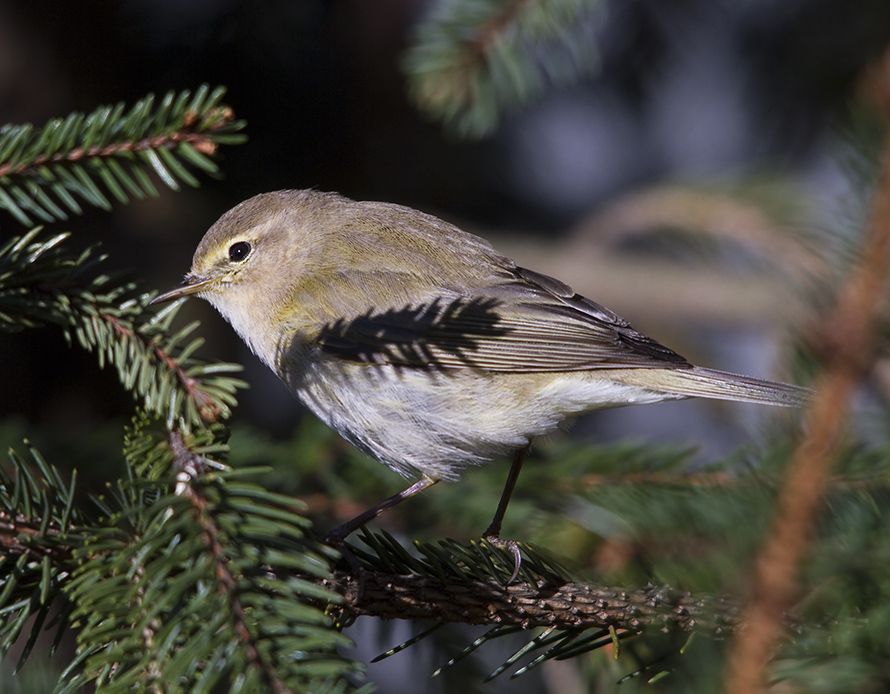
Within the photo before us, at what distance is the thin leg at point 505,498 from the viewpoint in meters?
2.73

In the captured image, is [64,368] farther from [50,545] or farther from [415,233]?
[50,545]

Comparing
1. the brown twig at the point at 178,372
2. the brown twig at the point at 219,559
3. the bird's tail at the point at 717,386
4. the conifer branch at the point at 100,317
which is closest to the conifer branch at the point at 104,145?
the conifer branch at the point at 100,317

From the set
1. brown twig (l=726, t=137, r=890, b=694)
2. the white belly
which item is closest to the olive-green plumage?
the white belly

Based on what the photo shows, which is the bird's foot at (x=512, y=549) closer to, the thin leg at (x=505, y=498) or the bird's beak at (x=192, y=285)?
the thin leg at (x=505, y=498)

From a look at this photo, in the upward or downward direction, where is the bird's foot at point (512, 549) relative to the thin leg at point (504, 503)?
upward

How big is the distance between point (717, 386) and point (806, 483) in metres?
1.81

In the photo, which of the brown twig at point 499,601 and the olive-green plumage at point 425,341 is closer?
the brown twig at point 499,601

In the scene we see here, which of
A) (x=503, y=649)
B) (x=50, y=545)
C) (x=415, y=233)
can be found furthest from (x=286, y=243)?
(x=50, y=545)

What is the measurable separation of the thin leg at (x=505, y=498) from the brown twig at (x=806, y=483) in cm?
160

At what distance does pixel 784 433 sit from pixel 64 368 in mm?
3554

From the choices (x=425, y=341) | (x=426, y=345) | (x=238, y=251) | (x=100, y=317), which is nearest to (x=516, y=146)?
(x=238, y=251)

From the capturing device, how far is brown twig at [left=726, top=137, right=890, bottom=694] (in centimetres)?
102

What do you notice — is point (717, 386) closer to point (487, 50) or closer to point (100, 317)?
point (487, 50)

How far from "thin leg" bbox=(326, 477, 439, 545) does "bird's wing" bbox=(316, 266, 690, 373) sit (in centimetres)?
36
